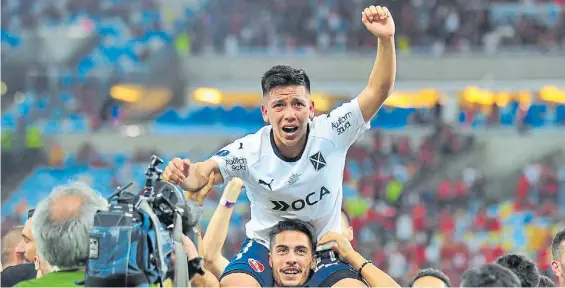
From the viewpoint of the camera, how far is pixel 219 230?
605cm

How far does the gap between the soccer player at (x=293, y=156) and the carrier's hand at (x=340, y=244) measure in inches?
5.1

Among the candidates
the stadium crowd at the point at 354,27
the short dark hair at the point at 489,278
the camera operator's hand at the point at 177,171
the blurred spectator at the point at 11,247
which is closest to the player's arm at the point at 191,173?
the camera operator's hand at the point at 177,171

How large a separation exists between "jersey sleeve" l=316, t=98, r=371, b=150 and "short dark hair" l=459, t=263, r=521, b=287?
5.52ft

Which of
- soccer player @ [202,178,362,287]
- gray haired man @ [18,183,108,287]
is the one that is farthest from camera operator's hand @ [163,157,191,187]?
gray haired man @ [18,183,108,287]

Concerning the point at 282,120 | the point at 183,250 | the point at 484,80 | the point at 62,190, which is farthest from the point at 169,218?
the point at 484,80

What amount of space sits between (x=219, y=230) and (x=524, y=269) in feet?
6.26

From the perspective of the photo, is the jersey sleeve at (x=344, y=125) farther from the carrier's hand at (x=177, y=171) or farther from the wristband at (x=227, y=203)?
the carrier's hand at (x=177, y=171)

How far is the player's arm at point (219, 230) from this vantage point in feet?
19.9

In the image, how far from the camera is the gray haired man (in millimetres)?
3754

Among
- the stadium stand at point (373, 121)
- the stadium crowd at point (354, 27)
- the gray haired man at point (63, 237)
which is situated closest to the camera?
the gray haired man at point (63, 237)

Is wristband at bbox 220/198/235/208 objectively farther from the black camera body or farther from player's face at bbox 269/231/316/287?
the black camera body

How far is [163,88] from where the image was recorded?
2527 cm

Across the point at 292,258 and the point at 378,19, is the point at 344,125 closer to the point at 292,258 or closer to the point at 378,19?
the point at 378,19

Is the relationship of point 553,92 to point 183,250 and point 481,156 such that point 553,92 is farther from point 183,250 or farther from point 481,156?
point 183,250
